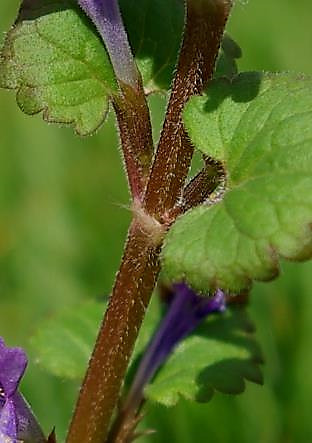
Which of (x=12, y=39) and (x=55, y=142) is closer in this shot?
(x=12, y=39)

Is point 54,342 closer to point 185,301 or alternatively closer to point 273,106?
point 185,301

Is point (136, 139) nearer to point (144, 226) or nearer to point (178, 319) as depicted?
point (144, 226)

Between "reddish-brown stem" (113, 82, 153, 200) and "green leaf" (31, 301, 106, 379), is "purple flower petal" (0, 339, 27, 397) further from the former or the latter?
"green leaf" (31, 301, 106, 379)

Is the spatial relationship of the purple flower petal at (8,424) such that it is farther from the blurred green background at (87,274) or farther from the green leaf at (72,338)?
the blurred green background at (87,274)

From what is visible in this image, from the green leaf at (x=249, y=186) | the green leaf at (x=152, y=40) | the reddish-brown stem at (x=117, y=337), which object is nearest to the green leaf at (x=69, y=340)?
the reddish-brown stem at (x=117, y=337)

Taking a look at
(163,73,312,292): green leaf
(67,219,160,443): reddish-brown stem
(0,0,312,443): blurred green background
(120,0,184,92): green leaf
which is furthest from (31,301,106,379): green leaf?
(163,73,312,292): green leaf

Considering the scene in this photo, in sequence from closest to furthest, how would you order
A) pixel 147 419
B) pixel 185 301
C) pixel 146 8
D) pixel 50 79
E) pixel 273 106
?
pixel 273 106, pixel 50 79, pixel 146 8, pixel 185 301, pixel 147 419

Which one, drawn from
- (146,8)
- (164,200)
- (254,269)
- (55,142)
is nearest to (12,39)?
(146,8)
